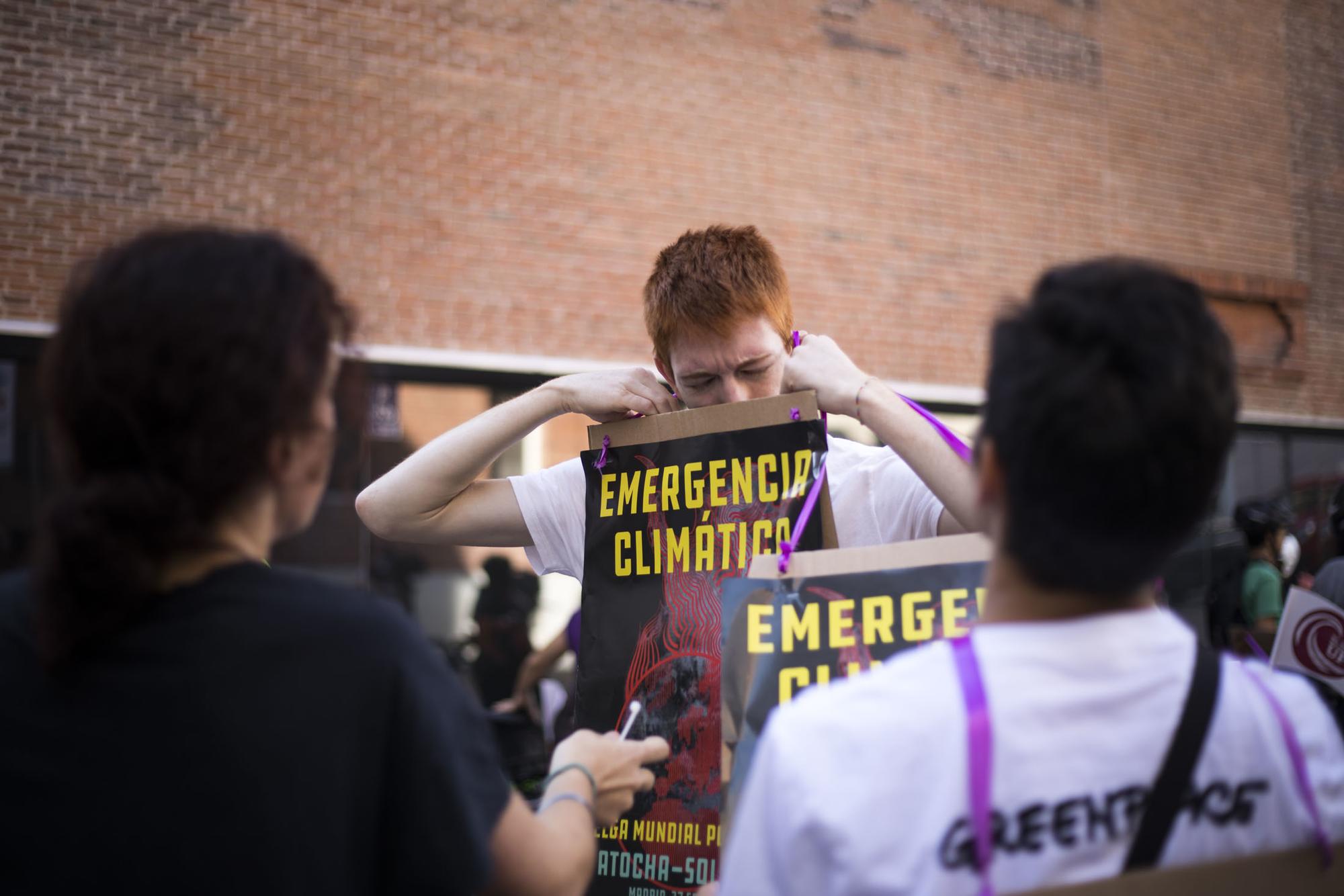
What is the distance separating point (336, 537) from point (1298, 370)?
815 cm

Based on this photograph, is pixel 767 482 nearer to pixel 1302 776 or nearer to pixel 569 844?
pixel 569 844

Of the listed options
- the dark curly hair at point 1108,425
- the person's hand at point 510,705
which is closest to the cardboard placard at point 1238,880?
the dark curly hair at point 1108,425

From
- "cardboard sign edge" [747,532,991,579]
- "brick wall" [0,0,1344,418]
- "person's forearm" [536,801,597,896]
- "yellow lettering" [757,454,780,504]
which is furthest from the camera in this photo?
"brick wall" [0,0,1344,418]

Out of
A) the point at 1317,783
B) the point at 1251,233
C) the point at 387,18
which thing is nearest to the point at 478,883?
the point at 1317,783

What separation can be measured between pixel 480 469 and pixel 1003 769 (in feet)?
4.34

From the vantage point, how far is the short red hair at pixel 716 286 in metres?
2.04

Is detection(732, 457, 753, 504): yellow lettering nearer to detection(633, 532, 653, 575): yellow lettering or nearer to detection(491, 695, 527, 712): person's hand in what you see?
detection(633, 532, 653, 575): yellow lettering

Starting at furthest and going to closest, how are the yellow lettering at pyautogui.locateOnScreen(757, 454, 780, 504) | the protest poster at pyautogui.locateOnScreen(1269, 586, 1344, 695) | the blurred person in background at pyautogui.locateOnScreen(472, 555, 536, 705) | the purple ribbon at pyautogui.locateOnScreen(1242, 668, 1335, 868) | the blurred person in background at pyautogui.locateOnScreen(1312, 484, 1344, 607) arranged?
the blurred person in background at pyautogui.locateOnScreen(472, 555, 536, 705) → the blurred person in background at pyautogui.locateOnScreen(1312, 484, 1344, 607) → the protest poster at pyautogui.locateOnScreen(1269, 586, 1344, 695) → the yellow lettering at pyautogui.locateOnScreen(757, 454, 780, 504) → the purple ribbon at pyautogui.locateOnScreen(1242, 668, 1335, 868)

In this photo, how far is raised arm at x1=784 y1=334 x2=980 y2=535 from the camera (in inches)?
65.3

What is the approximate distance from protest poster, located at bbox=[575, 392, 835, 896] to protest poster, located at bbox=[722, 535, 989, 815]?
119 millimetres

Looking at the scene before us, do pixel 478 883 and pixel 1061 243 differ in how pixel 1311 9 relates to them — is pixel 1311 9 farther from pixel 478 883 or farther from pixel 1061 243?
pixel 478 883

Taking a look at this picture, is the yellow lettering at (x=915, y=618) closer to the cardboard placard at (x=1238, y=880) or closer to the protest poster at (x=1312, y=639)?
the cardboard placard at (x=1238, y=880)

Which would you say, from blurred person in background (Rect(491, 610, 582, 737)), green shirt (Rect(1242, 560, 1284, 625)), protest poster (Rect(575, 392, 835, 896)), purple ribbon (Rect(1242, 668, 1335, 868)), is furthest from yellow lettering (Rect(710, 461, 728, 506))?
green shirt (Rect(1242, 560, 1284, 625))

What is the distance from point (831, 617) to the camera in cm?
152
